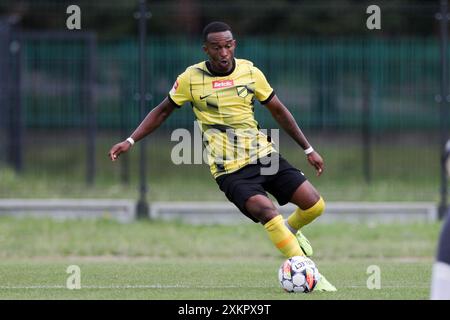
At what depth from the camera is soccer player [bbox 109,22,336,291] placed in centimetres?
1039

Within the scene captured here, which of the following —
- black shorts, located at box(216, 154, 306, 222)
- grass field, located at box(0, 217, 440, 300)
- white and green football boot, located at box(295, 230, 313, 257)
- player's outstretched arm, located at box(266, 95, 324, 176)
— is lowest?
grass field, located at box(0, 217, 440, 300)

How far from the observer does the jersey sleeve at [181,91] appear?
10.7 m

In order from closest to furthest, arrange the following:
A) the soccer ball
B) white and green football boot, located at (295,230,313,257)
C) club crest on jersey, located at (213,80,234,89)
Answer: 1. the soccer ball
2. club crest on jersey, located at (213,80,234,89)
3. white and green football boot, located at (295,230,313,257)

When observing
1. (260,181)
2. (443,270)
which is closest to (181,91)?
(260,181)

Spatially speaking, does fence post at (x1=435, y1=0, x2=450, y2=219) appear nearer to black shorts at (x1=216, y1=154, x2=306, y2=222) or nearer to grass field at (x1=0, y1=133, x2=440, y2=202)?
grass field at (x1=0, y1=133, x2=440, y2=202)

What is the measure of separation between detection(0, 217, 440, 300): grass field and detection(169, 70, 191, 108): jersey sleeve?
71.9 inches

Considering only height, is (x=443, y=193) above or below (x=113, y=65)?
below

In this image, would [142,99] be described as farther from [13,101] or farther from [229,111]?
[229,111]

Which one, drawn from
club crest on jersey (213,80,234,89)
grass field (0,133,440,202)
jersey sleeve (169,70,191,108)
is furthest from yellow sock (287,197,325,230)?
grass field (0,133,440,202)

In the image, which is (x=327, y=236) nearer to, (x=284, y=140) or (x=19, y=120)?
(x=284, y=140)

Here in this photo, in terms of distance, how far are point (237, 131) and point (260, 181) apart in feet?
1.79
